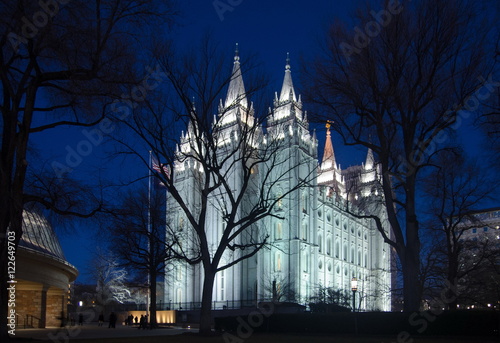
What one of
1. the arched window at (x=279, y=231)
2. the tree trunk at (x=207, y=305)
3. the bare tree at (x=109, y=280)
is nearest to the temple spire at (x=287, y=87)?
the arched window at (x=279, y=231)

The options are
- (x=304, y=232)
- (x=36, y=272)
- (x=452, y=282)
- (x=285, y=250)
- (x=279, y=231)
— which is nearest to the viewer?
(x=452, y=282)

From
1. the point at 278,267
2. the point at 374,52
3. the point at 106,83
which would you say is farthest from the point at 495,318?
the point at 278,267

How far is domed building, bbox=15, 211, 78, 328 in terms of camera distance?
30.2m

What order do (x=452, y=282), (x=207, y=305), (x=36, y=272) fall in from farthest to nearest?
(x=36, y=272)
(x=452, y=282)
(x=207, y=305)

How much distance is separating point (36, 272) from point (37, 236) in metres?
2.89

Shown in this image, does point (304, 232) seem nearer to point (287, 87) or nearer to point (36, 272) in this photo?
point (287, 87)

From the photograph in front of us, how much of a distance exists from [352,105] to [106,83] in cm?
969

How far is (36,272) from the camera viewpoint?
103ft

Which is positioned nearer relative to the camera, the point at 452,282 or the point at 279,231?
the point at 452,282

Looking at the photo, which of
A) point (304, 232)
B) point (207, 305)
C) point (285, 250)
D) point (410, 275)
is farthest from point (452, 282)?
point (304, 232)

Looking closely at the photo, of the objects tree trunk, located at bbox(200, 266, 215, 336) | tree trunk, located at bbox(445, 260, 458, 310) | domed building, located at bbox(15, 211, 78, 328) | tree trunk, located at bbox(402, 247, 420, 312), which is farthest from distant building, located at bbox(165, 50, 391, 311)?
tree trunk, located at bbox(402, 247, 420, 312)

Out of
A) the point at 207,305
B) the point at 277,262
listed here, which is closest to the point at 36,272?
the point at 207,305

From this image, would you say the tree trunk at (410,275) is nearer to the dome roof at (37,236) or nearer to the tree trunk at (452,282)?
the tree trunk at (452,282)

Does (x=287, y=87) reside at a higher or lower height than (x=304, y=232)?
higher
